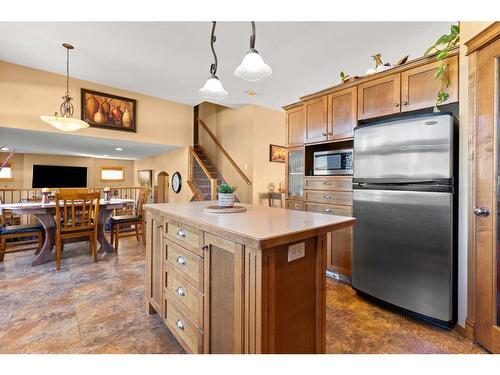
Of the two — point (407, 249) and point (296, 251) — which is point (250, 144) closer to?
point (407, 249)

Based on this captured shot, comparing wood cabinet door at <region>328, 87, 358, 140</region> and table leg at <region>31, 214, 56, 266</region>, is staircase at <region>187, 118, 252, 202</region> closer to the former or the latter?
table leg at <region>31, 214, 56, 266</region>

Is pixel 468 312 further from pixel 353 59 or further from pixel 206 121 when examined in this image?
pixel 206 121

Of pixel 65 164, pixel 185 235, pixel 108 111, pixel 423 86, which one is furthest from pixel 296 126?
pixel 65 164

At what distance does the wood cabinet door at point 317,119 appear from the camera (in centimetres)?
282

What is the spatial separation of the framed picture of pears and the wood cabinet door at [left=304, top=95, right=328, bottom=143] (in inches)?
154

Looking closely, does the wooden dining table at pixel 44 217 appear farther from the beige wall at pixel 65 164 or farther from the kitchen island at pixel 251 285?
the beige wall at pixel 65 164

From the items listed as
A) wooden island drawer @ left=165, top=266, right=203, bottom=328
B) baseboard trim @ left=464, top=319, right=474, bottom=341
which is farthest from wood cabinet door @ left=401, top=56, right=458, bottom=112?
wooden island drawer @ left=165, top=266, right=203, bottom=328

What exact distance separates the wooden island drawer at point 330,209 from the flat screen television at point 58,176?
990cm

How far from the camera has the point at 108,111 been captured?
4.83 meters

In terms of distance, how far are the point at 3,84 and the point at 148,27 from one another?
2979 mm

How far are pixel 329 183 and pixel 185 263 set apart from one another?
1.92 m

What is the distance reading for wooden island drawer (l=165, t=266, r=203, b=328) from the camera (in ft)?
4.34

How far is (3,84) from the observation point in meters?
3.81
